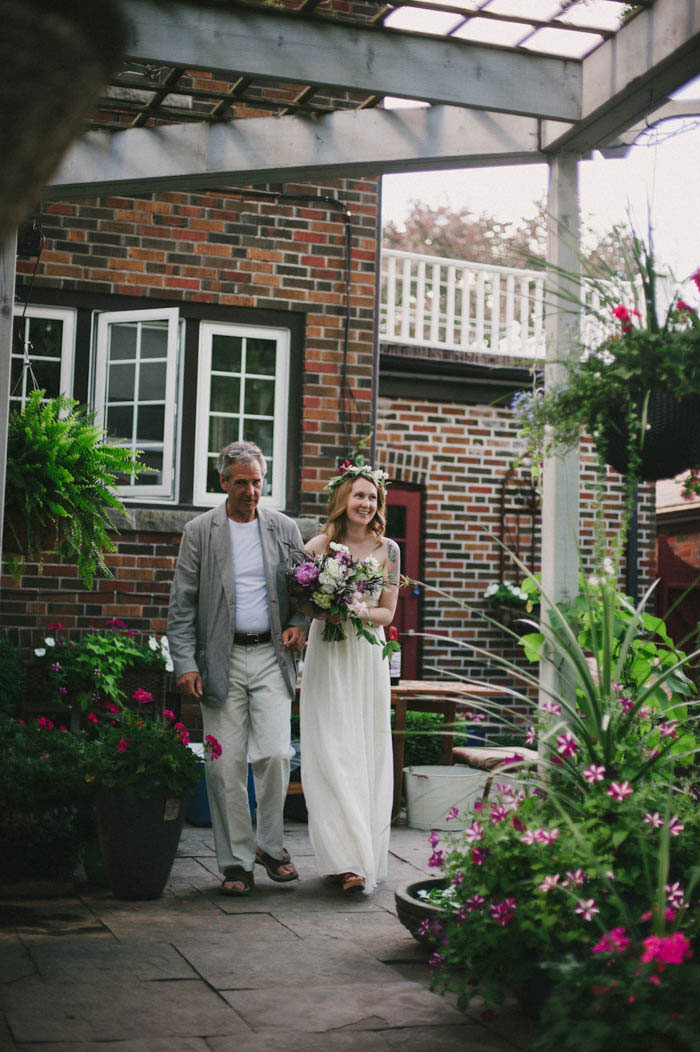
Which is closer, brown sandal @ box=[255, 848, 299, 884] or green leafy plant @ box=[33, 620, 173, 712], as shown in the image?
brown sandal @ box=[255, 848, 299, 884]

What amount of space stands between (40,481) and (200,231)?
403 cm

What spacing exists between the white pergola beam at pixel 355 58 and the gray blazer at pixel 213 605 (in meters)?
2.06

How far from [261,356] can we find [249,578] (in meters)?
3.33

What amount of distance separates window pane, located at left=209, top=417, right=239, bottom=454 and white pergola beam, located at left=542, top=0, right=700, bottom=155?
4.25 metres

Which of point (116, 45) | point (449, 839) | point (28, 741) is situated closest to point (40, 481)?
point (28, 741)

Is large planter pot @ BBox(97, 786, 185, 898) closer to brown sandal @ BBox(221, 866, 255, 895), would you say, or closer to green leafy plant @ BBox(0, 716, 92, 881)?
green leafy plant @ BBox(0, 716, 92, 881)

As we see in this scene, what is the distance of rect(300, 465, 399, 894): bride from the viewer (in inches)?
196

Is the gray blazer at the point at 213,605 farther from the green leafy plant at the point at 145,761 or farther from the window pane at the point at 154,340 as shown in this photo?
the window pane at the point at 154,340

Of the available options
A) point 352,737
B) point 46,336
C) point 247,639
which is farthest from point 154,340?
point 352,737

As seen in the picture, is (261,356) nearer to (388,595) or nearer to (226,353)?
(226,353)

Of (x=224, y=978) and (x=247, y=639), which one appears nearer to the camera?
(x=224, y=978)

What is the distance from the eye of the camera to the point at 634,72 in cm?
367

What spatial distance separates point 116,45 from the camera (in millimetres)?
1169

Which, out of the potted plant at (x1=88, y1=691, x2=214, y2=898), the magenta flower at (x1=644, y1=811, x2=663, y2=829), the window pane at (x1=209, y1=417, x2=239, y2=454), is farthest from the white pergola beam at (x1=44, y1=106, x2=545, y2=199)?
the window pane at (x1=209, y1=417, x2=239, y2=454)
